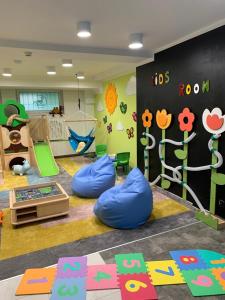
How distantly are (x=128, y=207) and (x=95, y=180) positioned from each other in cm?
115

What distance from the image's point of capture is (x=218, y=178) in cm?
305

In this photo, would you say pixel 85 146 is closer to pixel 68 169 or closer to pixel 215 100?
pixel 68 169

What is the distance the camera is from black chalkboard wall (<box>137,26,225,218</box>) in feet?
9.80

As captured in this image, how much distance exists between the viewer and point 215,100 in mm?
3041

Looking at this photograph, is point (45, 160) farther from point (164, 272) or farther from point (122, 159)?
point (164, 272)

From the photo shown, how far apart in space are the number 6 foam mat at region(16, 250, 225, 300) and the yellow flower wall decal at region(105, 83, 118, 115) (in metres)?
4.54

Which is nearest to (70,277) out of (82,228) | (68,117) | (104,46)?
(82,228)

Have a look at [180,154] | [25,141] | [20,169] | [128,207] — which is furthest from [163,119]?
[25,141]

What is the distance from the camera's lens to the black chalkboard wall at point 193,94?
299 cm

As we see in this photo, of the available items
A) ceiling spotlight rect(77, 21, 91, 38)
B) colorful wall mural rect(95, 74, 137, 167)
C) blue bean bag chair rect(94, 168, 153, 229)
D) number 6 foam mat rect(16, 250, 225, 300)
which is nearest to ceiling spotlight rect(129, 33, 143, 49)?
ceiling spotlight rect(77, 21, 91, 38)

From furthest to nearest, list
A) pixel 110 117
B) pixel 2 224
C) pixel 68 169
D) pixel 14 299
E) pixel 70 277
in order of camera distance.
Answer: pixel 110 117 → pixel 68 169 → pixel 2 224 → pixel 70 277 → pixel 14 299

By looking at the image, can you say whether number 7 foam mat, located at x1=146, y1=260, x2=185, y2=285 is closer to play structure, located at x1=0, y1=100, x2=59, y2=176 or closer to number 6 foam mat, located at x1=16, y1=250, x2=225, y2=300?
number 6 foam mat, located at x1=16, y1=250, x2=225, y2=300

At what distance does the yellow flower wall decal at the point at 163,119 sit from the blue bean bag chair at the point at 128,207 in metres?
1.22

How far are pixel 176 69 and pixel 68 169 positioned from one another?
12.1ft
